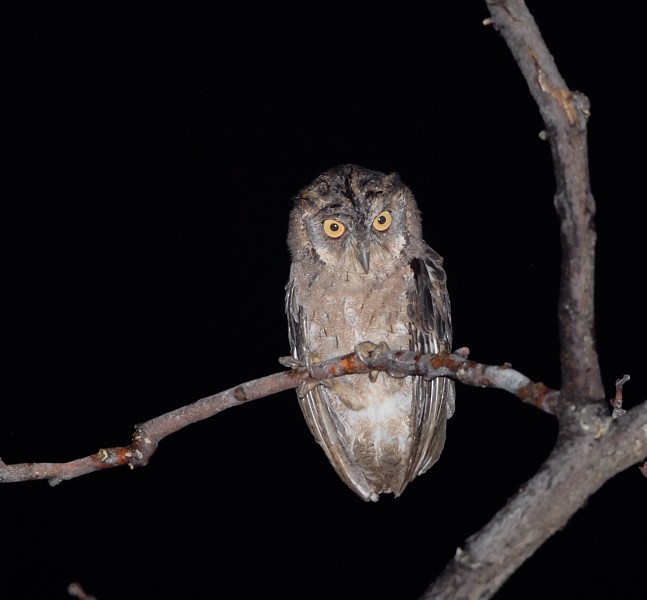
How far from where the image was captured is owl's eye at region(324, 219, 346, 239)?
2.49 metres

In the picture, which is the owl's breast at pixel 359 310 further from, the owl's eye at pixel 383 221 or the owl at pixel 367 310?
the owl's eye at pixel 383 221

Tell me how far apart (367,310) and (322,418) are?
24.1 inches

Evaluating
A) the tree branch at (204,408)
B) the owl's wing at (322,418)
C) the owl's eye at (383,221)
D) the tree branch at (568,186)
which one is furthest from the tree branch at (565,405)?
the owl's wing at (322,418)

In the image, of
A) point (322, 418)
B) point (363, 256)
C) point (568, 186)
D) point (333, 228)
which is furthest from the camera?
point (322, 418)

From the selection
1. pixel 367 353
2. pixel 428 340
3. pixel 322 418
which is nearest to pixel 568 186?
pixel 367 353

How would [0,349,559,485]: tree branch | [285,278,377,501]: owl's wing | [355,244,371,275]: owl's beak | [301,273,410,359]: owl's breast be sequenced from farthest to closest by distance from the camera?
1. [285,278,377,501]: owl's wing
2. [301,273,410,359]: owl's breast
3. [355,244,371,275]: owl's beak
4. [0,349,559,485]: tree branch

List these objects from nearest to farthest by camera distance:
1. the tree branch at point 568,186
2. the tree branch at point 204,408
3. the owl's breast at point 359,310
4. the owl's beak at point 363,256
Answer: the tree branch at point 568,186, the tree branch at point 204,408, the owl's beak at point 363,256, the owl's breast at point 359,310

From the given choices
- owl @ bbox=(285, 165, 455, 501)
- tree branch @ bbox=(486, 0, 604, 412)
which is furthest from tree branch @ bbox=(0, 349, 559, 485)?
owl @ bbox=(285, 165, 455, 501)

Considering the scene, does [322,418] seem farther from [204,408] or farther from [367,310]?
[204,408]

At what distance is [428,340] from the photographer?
2.62m

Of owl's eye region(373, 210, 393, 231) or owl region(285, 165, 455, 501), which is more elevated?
owl's eye region(373, 210, 393, 231)

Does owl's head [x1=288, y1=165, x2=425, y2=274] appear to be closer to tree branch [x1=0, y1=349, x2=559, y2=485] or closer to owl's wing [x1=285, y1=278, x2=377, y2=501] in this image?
owl's wing [x1=285, y1=278, x2=377, y2=501]

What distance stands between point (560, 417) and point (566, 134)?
1.58 ft

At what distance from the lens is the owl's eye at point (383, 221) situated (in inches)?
98.0
